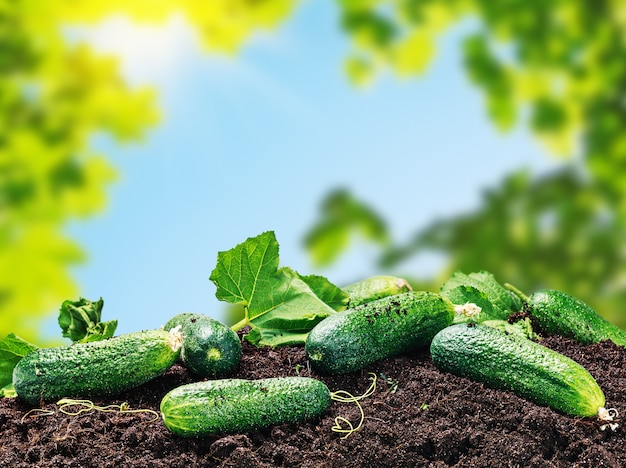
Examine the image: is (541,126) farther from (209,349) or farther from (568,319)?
(209,349)

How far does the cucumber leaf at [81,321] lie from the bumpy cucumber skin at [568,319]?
222 cm

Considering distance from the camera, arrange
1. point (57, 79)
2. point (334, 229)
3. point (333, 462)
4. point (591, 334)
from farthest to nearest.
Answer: point (334, 229) → point (57, 79) → point (591, 334) → point (333, 462)

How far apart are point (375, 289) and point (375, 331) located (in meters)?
0.75

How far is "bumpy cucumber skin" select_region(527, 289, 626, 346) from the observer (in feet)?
13.1

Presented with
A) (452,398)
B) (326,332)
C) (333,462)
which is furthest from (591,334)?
(333,462)

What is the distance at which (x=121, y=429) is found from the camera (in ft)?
10.1

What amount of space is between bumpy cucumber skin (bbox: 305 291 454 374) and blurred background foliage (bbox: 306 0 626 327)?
73.5 inches

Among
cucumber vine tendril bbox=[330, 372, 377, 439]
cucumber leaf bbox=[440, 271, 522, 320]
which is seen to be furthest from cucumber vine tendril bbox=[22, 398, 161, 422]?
cucumber leaf bbox=[440, 271, 522, 320]

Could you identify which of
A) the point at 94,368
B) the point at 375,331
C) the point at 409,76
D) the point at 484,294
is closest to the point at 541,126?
the point at 409,76

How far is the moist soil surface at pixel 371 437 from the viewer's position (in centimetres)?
293

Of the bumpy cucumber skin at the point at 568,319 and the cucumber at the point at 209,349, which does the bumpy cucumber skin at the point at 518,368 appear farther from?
the cucumber at the point at 209,349

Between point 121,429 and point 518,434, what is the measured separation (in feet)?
5.24

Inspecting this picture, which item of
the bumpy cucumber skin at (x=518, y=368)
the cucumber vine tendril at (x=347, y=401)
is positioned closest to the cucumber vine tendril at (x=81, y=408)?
the cucumber vine tendril at (x=347, y=401)

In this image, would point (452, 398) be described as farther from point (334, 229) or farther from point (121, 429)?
point (334, 229)
